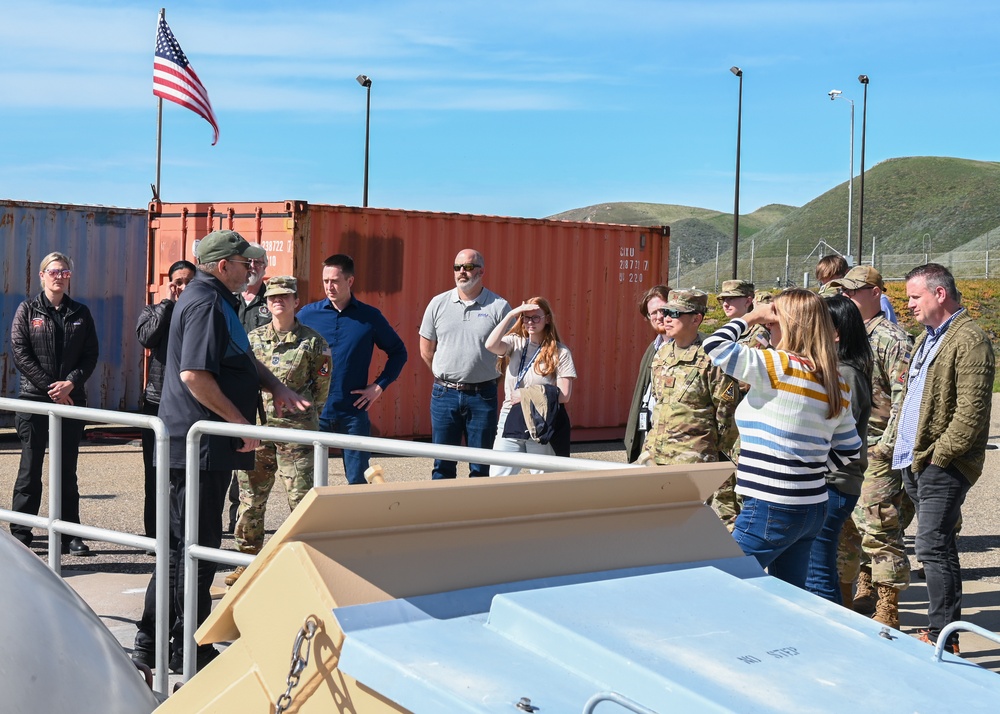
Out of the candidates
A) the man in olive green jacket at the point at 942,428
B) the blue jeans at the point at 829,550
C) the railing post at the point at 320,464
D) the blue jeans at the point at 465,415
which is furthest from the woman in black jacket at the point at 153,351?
the man in olive green jacket at the point at 942,428

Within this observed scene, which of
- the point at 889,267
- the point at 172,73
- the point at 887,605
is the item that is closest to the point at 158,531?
the point at 887,605

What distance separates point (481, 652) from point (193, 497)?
8.02 feet

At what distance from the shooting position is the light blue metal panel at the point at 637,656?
186cm

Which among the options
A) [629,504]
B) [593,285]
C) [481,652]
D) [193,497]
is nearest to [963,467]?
[629,504]

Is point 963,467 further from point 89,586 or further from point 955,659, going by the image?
point 89,586

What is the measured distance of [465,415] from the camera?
7344 millimetres

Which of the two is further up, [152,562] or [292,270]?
[292,270]

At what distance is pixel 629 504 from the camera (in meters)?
2.54

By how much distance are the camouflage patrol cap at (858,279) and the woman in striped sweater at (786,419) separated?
5.72 ft

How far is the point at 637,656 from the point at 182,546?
2.88 m

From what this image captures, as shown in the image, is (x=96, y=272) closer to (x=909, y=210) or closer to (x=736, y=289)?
(x=736, y=289)

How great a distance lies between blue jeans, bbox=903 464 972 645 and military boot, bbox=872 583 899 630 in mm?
482

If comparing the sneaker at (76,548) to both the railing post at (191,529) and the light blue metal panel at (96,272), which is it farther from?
the light blue metal panel at (96,272)

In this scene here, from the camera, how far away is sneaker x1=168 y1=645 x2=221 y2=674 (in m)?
4.34
